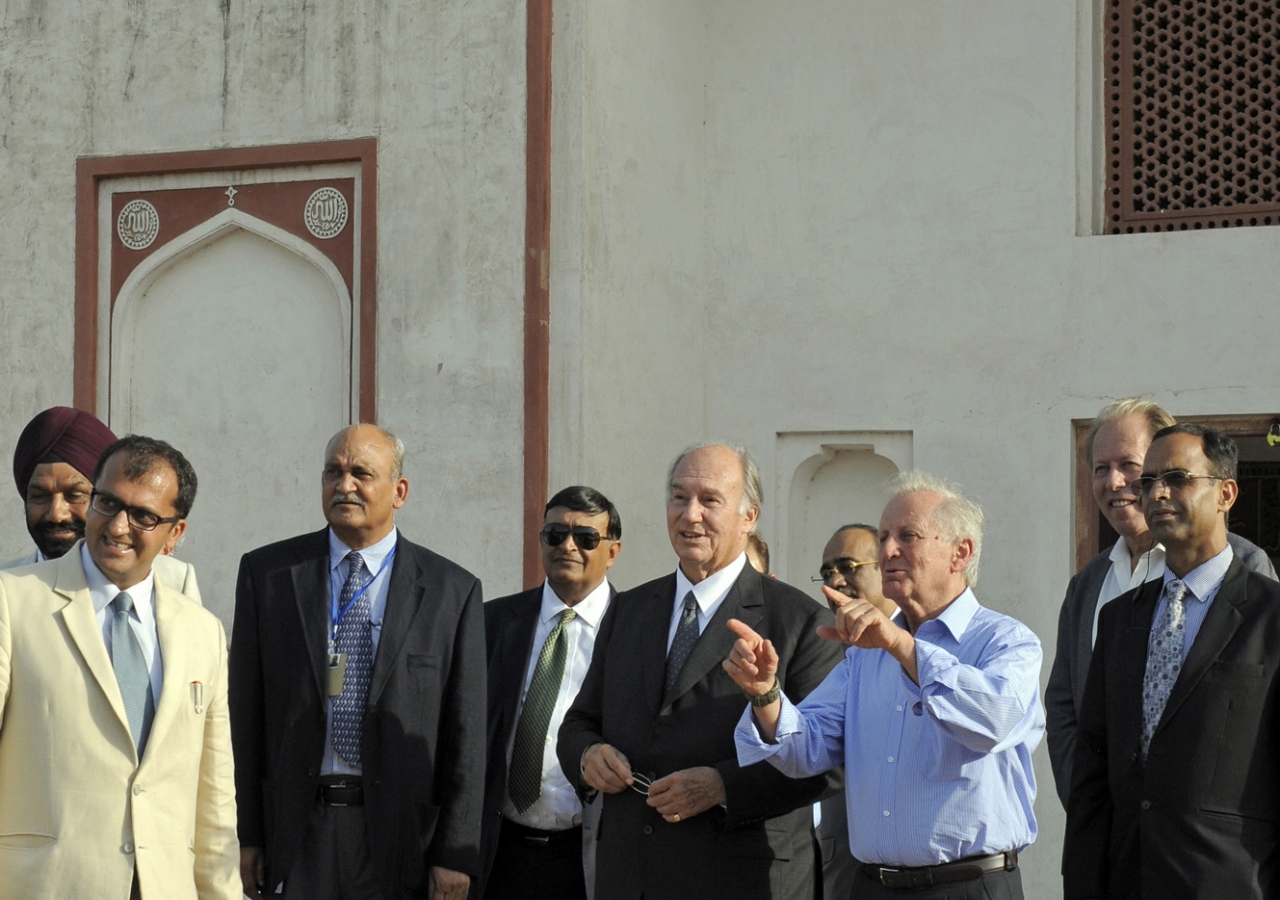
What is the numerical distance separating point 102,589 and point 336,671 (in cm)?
97

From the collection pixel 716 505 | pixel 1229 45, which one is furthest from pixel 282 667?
pixel 1229 45

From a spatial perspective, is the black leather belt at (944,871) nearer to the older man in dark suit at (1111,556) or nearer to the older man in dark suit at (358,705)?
the older man in dark suit at (1111,556)

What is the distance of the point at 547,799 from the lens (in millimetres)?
4613

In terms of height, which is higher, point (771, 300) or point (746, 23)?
point (746, 23)

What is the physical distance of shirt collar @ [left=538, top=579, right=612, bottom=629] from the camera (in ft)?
16.1

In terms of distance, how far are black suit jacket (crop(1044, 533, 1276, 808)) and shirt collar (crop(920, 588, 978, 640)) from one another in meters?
0.80

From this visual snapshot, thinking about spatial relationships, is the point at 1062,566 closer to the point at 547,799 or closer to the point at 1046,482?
the point at 1046,482

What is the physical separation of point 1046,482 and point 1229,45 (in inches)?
87.7

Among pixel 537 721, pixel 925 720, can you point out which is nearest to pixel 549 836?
pixel 537 721

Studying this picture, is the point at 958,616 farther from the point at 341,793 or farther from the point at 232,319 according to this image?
the point at 232,319

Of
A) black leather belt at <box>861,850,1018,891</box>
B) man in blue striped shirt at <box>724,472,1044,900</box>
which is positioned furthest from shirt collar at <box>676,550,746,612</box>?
black leather belt at <box>861,850,1018,891</box>

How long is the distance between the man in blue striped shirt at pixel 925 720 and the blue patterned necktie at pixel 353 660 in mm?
1159

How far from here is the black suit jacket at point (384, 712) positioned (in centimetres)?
430

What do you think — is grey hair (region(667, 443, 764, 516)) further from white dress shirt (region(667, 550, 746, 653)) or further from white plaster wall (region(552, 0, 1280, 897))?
white plaster wall (region(552, 0, 1280, 897))
